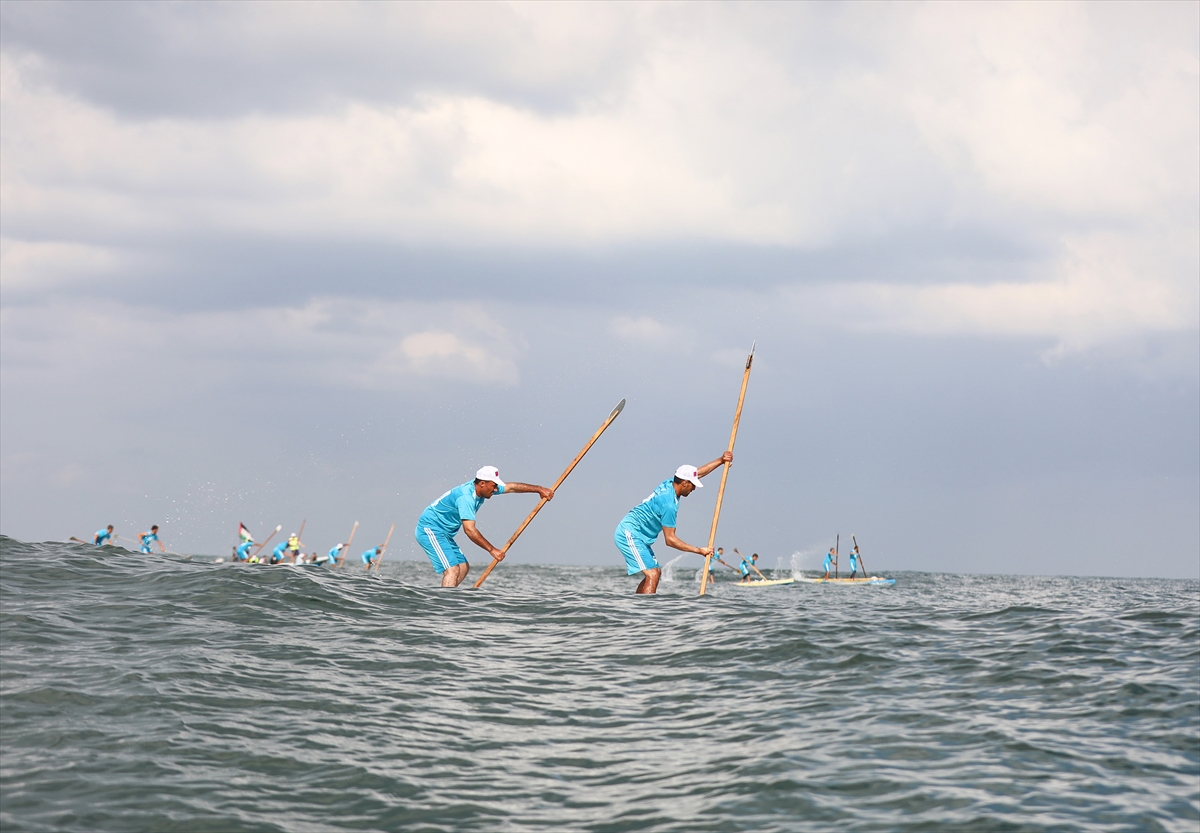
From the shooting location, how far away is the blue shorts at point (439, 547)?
47.5ft

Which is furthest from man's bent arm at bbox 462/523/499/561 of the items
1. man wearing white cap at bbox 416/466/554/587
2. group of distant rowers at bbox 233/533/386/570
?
group of distant rowers at bbox 233/533/386/570

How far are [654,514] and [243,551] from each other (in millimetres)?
30091

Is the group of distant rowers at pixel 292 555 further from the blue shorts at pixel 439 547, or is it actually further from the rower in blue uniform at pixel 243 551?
the blue shorts at pixel 439 547

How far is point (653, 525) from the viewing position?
49.4 ft

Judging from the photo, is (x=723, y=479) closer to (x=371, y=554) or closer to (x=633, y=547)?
(x=633, y=547)

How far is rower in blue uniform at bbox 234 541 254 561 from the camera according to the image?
39.6 metres

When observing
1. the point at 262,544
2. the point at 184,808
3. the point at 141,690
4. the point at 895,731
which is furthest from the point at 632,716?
the point at 262,544

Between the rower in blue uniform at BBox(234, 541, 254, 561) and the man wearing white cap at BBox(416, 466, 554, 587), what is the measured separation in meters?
27.8

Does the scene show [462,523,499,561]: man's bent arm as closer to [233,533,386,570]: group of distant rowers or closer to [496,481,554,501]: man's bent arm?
[496,481,554,501]: man's bent arm

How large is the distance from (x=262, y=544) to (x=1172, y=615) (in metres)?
39.9

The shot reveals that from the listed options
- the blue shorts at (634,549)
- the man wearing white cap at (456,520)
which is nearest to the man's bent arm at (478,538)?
the man wearing white cap at (456,520)

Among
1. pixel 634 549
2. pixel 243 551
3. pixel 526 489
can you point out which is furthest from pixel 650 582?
pixel 243 551

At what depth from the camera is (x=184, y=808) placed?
5797 mm

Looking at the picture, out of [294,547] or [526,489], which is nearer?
[526,489]
